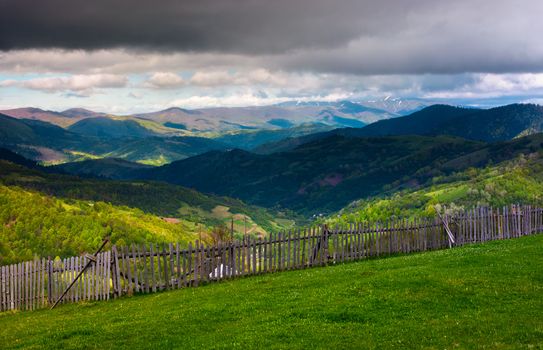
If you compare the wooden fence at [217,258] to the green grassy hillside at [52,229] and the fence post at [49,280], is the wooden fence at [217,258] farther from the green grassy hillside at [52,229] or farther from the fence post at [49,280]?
the green grassy hillside at [52,229]

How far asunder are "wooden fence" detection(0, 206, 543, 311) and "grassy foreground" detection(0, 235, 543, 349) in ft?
6.87

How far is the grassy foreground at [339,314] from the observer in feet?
49.1

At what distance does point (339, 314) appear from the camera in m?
17.3

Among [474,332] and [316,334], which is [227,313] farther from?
[474,332]

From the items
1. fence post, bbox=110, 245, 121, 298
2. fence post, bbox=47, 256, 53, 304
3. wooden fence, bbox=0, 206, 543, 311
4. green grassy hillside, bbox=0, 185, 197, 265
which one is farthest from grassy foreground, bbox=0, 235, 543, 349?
green grassy hillside, bbox=0, 185, 197, 265

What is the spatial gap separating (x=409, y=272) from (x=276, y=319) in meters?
7.80

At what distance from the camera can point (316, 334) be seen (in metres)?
15.5

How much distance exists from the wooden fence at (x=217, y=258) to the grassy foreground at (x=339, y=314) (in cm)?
209

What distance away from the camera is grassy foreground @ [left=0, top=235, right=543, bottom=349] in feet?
49.1

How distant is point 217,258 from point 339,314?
13.0 metres

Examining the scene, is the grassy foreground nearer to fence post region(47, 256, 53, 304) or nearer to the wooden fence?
the wooden fence

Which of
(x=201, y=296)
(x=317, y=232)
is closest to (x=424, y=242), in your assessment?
(x=317, y=232)

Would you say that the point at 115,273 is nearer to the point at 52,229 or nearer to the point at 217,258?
the point at 217,258

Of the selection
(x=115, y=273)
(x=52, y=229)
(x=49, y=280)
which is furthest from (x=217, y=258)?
(x=52, y=229)
